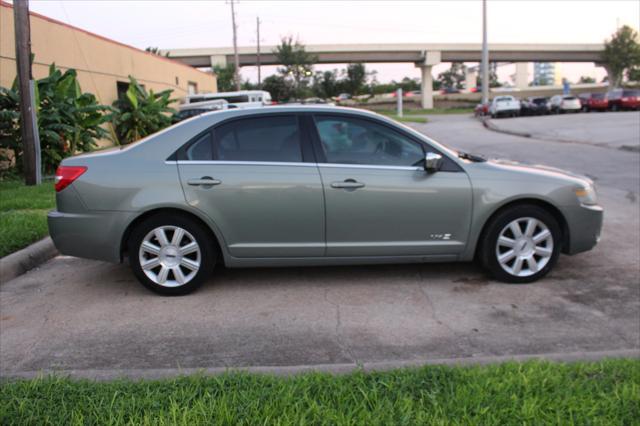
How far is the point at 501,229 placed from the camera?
5.29 meters

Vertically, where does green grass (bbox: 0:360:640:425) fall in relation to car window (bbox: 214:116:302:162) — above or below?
below

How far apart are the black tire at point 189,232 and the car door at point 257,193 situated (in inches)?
6.4

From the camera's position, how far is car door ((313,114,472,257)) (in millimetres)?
5145

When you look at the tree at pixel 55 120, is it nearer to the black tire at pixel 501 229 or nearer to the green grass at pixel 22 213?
the green grass at pixel 22 213

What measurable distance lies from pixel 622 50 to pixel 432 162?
79167 mm

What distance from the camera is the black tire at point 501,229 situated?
5289mm

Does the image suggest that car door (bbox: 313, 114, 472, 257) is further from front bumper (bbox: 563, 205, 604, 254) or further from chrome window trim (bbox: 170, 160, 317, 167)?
front bumper (bbox: 563, 205, 604, 254)

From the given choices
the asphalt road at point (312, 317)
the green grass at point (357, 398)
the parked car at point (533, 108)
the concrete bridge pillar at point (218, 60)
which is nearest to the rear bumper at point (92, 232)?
the asphalt road at point (312, 317)

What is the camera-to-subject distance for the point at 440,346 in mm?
4055

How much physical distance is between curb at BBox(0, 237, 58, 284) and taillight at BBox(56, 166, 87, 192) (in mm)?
1249

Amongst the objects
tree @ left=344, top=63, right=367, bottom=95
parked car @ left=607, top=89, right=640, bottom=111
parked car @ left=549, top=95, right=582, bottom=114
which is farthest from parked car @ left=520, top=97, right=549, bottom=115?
tree @ left=344, top=63, right=367, bottom=95

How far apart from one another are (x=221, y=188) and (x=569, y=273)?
11.1ft

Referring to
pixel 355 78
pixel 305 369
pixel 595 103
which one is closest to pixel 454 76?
pixel 355 78

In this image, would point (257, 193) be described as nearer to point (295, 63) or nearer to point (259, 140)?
point (259, 140)
